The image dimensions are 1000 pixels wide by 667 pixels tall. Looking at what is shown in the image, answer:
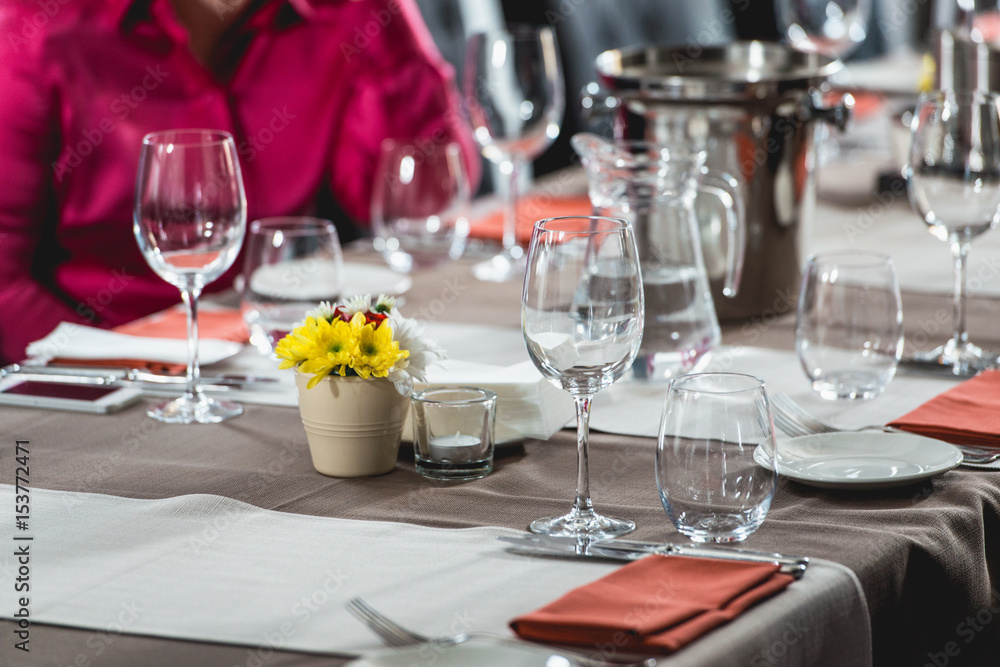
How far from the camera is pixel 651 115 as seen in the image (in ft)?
3.67

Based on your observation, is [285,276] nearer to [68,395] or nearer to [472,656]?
[68,395]

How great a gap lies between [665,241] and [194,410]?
40 centimetres

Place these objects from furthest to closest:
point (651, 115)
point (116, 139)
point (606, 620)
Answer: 1. point (116, 139)
2. point (651, 115)
3. point (606, 620)

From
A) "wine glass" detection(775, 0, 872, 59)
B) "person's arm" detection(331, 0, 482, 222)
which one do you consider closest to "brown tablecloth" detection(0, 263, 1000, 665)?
"person's arm" detection(331, 0, 482, 222)

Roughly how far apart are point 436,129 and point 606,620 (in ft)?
5.35

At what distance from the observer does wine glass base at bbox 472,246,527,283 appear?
1.37m

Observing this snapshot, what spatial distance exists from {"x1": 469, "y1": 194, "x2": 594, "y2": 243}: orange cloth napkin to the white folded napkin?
0.53 m

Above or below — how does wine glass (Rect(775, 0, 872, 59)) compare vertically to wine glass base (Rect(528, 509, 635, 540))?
above

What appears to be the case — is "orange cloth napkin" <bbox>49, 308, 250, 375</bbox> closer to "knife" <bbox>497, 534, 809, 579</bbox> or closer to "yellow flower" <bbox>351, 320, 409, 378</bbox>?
"yellow flower" <bbox>351, 320, 409, 378</bbox>

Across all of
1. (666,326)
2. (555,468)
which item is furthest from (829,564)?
(666,326)

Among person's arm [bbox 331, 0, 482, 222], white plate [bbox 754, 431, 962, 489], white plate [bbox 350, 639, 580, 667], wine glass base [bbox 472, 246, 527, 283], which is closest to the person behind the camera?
white plate [bbox 350, 639, 580, 667]

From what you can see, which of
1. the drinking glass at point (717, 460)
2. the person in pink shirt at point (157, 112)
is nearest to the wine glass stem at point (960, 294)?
the drinking glass at point (717, 460)

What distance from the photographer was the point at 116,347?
106cm

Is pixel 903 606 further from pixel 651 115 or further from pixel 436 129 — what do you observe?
pixel 436 129
